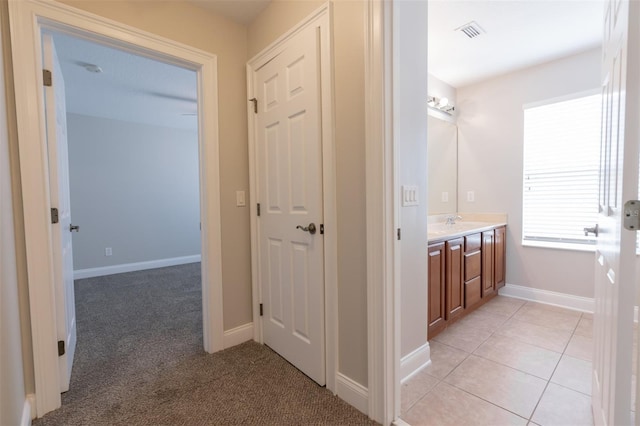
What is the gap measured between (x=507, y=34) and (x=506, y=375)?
2677mm

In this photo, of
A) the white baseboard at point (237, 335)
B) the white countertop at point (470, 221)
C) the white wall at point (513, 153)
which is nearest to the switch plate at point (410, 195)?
the white countertop at point (470, 221)

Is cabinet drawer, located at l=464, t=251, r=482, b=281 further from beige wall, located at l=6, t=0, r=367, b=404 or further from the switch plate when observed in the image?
beige wall, located at l=6, t=0, r=367, b=404

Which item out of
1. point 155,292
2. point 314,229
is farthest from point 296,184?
point 155,292

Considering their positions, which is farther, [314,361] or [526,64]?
[526,64]

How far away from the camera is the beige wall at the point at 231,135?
80.2 inches

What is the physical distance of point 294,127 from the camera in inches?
72.7

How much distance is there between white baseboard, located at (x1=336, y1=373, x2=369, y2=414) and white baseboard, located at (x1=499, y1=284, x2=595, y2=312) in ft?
8.48

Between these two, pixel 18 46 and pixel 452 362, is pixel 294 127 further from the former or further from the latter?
pixel 452 362

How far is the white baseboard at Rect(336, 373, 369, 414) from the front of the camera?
1.48 m

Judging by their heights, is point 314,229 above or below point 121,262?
above

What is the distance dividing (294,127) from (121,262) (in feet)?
14.4

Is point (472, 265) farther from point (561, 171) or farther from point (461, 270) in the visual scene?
point (561, 171)

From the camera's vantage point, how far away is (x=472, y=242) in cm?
261

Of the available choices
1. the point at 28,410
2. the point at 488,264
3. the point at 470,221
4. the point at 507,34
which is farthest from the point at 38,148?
the point at 470,221
